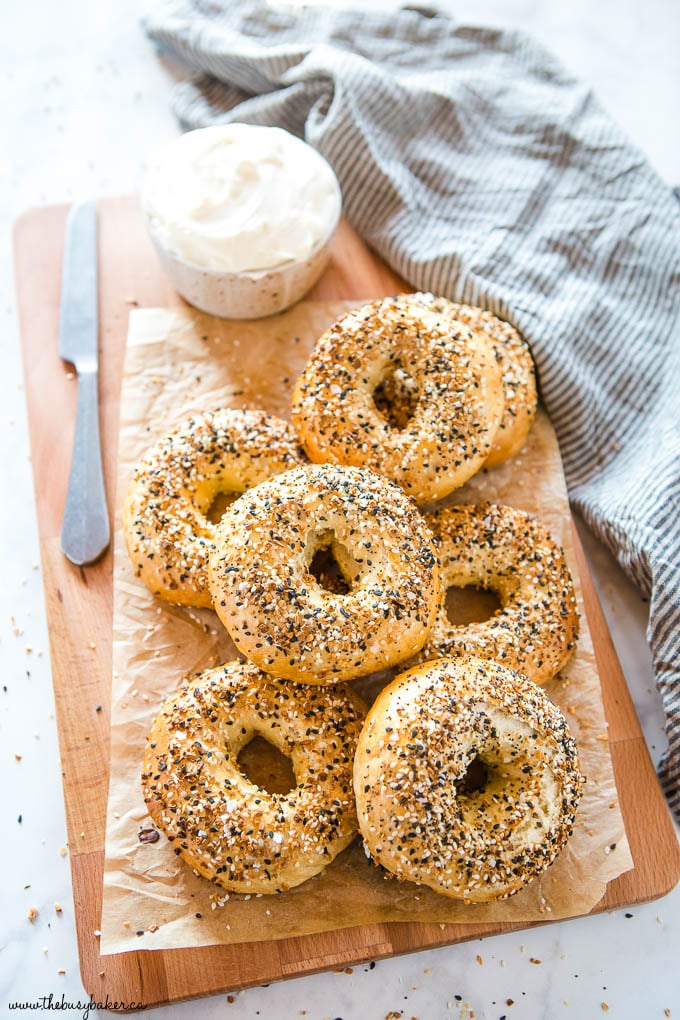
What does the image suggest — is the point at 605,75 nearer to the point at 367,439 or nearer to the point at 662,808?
the point at 367,439

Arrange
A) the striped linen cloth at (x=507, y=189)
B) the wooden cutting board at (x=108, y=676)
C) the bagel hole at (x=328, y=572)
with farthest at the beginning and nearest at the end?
the striped linen cloth at (x=507, y=189), the bagel hole at (x=328, y=572), the wooden cutting board at (x=108, y=676)

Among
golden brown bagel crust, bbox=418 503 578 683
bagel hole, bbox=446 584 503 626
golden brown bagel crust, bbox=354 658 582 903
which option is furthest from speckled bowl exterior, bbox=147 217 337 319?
golden brown bagel crust, bbox=354 658 582 903

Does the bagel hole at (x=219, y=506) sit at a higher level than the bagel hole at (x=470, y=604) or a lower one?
lower

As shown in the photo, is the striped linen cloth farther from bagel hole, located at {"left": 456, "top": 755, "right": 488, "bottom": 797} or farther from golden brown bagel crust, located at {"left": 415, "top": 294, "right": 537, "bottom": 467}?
bagel hole, located at {"left": 456, "top": 755, "right": 488, "bottom": 797}

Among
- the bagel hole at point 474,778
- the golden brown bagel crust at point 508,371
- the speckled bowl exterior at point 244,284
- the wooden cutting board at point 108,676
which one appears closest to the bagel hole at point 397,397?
the golden brown bagel crust at point 508,371

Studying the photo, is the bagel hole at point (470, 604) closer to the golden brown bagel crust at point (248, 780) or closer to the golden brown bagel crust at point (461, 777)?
the golden brown bagel crust at point (461, 777)

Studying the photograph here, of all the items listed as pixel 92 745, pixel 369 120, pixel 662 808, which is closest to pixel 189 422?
pixel 92 745

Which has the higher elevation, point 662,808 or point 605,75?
point 605,75
